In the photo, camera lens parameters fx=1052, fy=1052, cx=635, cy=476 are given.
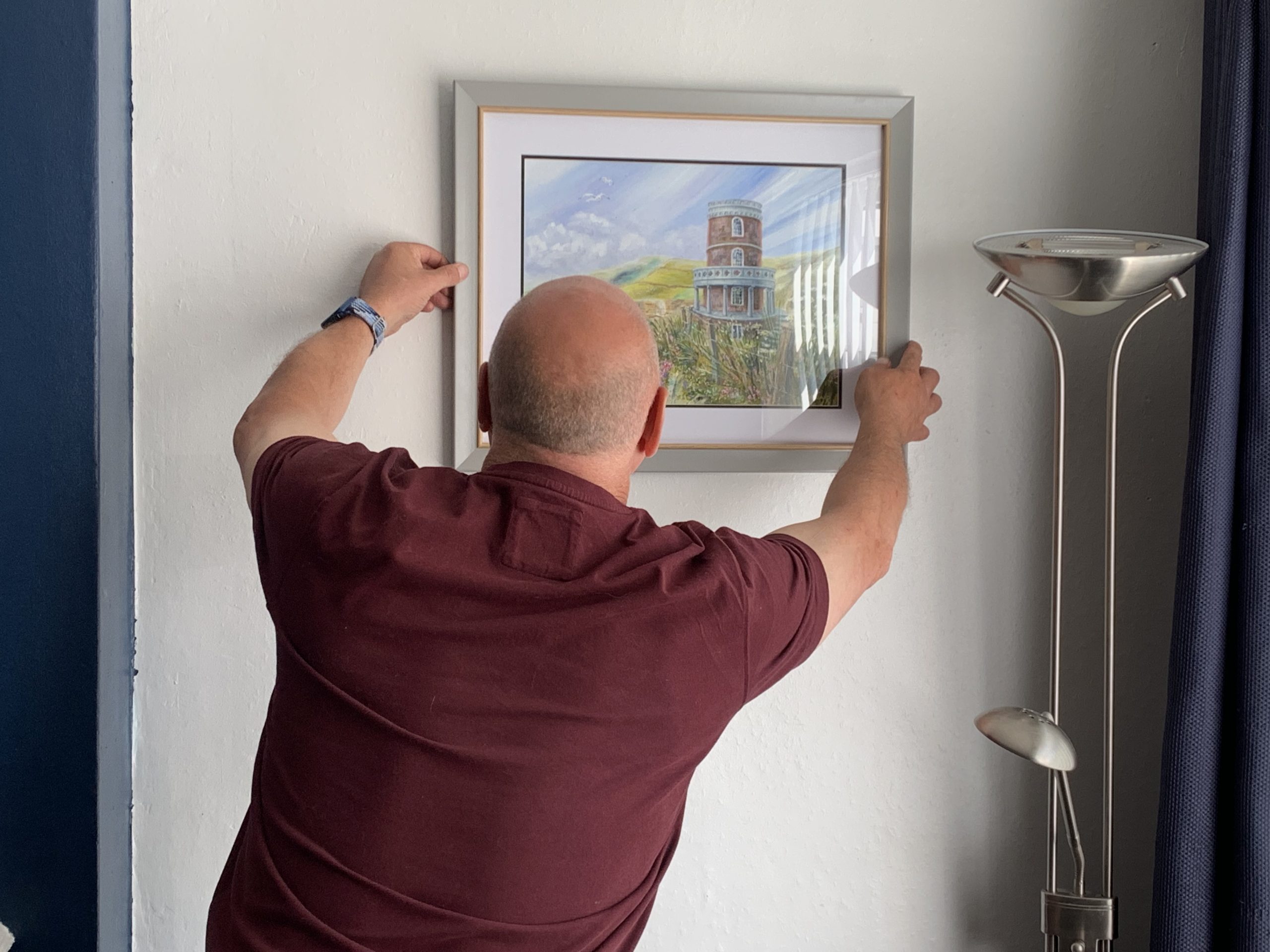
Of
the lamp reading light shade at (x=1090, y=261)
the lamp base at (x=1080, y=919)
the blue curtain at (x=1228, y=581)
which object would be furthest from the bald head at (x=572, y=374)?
the lamp base at (x=1080, y=919)

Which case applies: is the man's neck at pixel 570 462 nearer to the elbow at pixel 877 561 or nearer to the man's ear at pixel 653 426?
the man's ear at pixel 653 426

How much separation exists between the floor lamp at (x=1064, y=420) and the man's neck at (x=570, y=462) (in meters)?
0.59

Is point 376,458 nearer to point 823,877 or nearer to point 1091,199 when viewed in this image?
point 823,877

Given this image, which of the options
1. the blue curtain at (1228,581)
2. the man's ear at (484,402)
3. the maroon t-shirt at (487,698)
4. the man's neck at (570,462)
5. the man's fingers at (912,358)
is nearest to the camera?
the maroon t-shirt at (487,698)

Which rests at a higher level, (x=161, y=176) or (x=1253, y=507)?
(x=161, y=176)

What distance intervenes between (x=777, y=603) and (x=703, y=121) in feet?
2.60

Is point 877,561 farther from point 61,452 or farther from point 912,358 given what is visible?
point 61,452

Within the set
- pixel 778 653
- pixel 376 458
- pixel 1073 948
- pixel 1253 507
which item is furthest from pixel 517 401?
pixel 1073 948

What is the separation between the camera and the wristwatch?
1.43 meters

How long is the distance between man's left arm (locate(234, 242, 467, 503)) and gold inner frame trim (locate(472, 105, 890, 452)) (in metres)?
0.07

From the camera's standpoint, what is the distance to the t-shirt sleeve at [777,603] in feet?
3.58

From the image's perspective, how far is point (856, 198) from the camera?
1.58 m

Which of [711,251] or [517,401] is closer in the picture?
[517,401]

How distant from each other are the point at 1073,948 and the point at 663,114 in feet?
4.29
